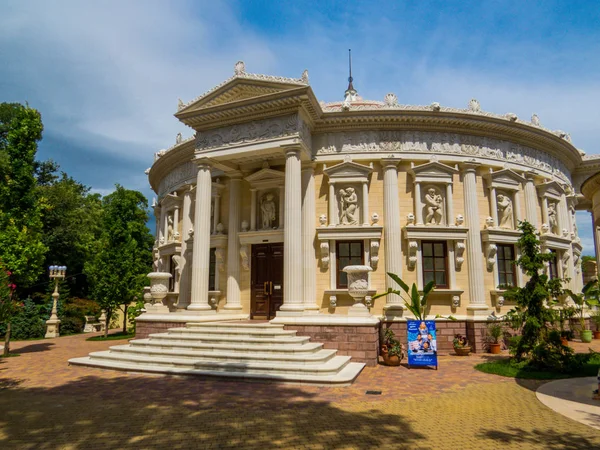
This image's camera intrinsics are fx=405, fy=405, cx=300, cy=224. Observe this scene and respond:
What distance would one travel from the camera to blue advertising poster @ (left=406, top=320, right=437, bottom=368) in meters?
11.3

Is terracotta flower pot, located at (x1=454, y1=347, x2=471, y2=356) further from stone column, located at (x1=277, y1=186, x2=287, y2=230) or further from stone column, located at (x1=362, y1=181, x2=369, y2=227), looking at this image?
stone column, located at (x1=277, y1=186, x2=287, y2=230)

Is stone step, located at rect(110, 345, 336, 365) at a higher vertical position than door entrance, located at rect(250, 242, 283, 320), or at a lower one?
lower

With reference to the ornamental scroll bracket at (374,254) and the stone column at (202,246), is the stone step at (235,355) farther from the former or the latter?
the ornamental scroll bracket at (374,254)

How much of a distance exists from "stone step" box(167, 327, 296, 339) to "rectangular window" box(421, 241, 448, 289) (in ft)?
20.3

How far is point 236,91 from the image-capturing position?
1508cm

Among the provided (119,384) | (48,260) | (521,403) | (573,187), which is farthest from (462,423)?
A: (48,260)

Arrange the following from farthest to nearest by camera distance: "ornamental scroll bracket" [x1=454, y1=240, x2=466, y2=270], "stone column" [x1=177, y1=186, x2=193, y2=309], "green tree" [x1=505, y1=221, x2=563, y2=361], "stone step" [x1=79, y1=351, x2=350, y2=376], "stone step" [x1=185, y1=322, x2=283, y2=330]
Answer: "stone column" [x1=177, y1=186, x2=193, y2=309] → "ornamental scroll bracket" [x1=454, y1=240, x2=466, y2=270] → "stone step" [x1=185, y1=322, x2=283, y2=330] → "green tree" [x1=505, y1=221, x2=563, y2=361] → "stone step" [x1=79, y1=351, x2=350, y2=376]

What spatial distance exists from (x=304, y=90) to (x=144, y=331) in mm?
9923

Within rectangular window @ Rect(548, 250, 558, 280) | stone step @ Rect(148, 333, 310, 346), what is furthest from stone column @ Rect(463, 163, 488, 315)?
stone step @ Rect(148, 333, 310, 346)

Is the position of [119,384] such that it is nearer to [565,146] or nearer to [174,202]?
[174,202]

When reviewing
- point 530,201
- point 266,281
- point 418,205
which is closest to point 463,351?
point 418,205

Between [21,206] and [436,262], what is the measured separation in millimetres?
15773

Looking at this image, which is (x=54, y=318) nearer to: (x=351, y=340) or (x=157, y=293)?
(x=157, y=293)

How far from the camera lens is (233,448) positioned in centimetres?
537
